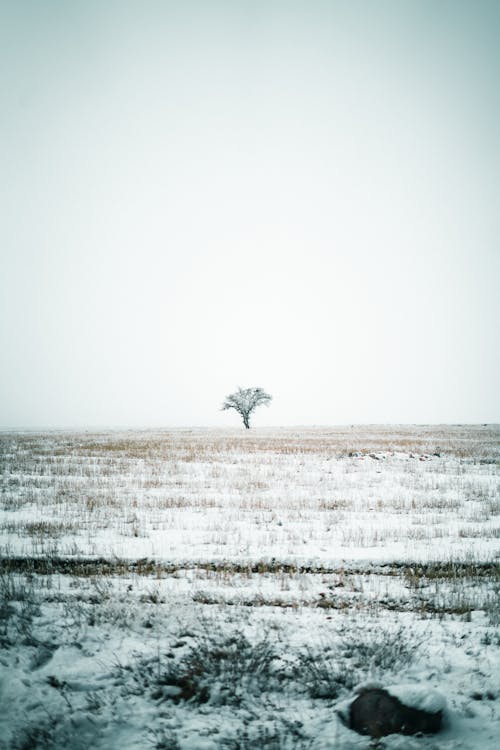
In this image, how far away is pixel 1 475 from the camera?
17.8 m

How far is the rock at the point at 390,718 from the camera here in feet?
11.0

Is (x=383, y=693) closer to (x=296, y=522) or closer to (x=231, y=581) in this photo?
(x=231, y=581)

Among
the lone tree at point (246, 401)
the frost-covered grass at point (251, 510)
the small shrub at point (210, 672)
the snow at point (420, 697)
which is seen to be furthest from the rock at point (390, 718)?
the lone tree at point (246, 401)

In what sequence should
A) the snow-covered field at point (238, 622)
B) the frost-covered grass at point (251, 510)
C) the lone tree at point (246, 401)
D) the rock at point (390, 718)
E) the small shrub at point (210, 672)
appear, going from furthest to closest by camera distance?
the lone tree at point (246, 401) < the frost-covered grass at point (251, 510) < the small shrub at point (210, 672) < the snow-covered field at point (238, 622) < the rock at point (390, 718)

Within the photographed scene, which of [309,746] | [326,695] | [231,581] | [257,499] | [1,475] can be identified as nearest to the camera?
[309,746]

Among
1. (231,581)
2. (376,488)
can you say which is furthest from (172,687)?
(376,488)

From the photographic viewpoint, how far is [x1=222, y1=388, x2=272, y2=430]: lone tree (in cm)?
7844

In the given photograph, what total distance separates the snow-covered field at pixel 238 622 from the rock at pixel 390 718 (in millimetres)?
93

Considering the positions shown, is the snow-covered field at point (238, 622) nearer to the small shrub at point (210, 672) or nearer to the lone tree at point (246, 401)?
the small shrub at point (210, 672)

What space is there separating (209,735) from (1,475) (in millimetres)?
18122

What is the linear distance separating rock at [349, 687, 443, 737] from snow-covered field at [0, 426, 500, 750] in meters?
0.09

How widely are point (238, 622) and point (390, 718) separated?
213 centimetres

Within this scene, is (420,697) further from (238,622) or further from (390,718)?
(238,622)

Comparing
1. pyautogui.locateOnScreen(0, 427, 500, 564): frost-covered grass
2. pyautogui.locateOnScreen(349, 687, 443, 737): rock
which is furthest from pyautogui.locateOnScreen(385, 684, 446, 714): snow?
pyautogui.locateOnScreen(0, 427, 500, 564): frost-covered grass
